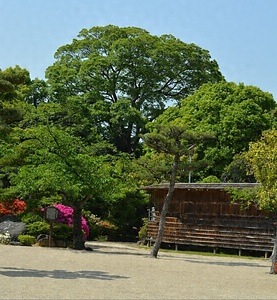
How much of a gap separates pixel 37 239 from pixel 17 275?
491 inches

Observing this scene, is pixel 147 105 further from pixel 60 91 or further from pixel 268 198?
pixel 268 198

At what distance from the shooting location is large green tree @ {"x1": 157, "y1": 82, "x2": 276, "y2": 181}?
35.2 m

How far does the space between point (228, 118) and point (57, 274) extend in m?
22.8

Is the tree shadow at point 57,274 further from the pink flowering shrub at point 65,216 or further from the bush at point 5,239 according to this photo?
the pink flowering shrub at point 65,216

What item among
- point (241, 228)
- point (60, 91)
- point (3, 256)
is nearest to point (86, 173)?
point (3, 256)

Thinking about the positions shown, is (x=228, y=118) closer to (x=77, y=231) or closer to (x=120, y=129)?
(x=120, y=129)

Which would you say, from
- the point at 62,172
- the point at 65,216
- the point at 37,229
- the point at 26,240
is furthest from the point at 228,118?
the point at 26,240

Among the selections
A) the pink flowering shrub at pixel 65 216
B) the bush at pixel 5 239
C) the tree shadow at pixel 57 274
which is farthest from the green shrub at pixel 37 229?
the tree shadow at pixel 57 274

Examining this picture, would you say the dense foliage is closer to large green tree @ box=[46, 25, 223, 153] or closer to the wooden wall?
large green tree @ box=[46, 25, 223, 153]

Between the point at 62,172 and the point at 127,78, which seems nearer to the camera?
the point at 62,172

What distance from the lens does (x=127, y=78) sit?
4381cm

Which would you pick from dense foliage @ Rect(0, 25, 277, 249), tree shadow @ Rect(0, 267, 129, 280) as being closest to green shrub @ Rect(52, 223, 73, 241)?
dense foliage @ Rect(0, 25, 277, 249)

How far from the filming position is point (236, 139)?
35094 millimetres

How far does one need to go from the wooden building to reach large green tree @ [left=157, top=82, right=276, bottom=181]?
19.8ft
